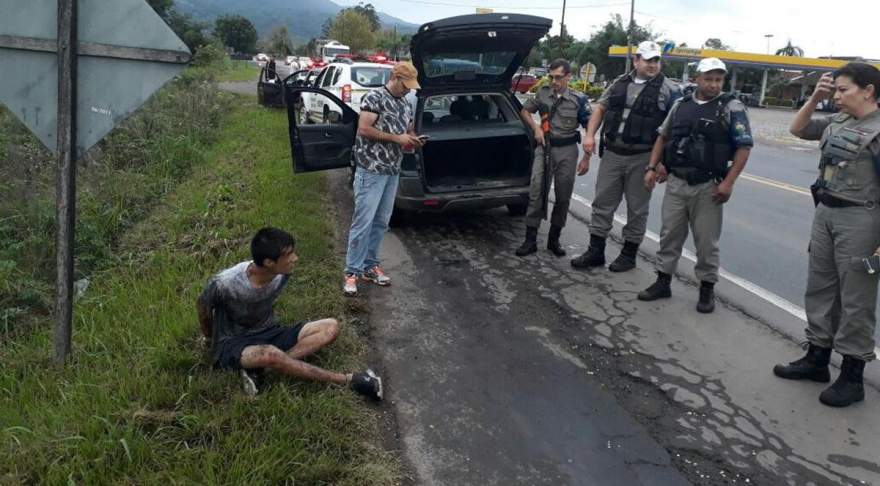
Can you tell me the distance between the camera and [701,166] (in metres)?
4.51

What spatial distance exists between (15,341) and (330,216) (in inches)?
135

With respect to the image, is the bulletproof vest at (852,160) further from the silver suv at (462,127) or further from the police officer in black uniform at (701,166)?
the silver suv at (462,127)

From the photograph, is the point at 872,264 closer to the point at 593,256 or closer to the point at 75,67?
the point at 593,256

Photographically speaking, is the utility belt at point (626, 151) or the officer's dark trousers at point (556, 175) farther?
the officer's dark trousers at point (556, 175)

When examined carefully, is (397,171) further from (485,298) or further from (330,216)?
(330,216)

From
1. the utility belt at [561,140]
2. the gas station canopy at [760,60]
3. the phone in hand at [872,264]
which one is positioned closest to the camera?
the phone in hand at [872,264]

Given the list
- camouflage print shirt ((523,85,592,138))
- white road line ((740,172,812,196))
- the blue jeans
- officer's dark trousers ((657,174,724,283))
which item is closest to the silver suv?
camouflage print shirt ((523,85,592,138))

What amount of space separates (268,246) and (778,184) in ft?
30.5

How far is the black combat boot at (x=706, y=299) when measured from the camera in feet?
15.2

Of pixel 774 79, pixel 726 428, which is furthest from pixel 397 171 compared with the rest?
pixel 774 79

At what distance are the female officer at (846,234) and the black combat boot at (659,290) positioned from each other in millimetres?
1232

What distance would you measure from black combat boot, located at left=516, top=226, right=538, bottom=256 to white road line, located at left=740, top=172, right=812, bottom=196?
550 cm

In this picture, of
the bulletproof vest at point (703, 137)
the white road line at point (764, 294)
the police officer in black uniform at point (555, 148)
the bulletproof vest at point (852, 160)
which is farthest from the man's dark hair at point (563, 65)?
the bulletproof vest at point (852, 160)

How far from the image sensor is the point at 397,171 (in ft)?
15.6
